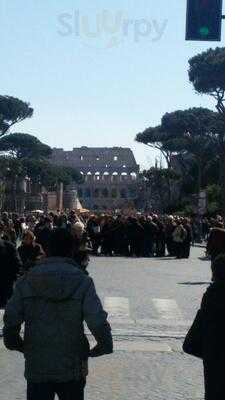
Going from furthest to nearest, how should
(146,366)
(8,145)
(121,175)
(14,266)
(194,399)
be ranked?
(121,175), (8,145), (14,266), (146,366), (194,399)

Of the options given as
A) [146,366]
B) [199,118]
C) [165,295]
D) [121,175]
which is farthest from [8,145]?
[146,366]

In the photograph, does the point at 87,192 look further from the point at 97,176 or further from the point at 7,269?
the point at 7,269

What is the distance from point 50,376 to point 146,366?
16.2ft

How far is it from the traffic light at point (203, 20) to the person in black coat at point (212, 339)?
8.18 meters

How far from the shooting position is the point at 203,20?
13453mm

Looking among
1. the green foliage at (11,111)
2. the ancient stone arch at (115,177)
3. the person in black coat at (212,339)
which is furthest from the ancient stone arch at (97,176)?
the person in black coat at (212,339)

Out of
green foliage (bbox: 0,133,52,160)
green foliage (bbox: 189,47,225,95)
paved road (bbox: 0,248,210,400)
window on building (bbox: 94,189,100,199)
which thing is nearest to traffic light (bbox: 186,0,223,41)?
paved road (bbox: 0,248,210,400)

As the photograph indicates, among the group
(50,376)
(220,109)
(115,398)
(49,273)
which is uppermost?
(220,109)

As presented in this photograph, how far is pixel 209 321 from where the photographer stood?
5.56 meters

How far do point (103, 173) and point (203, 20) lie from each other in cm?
16321

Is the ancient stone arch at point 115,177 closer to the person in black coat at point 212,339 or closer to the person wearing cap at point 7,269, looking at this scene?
the person wearing cap at point 7,269

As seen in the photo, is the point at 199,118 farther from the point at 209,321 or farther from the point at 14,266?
the point at 209,321

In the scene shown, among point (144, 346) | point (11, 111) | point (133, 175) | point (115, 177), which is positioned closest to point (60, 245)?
point (144, 346)

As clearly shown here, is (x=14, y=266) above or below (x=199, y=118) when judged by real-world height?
below
